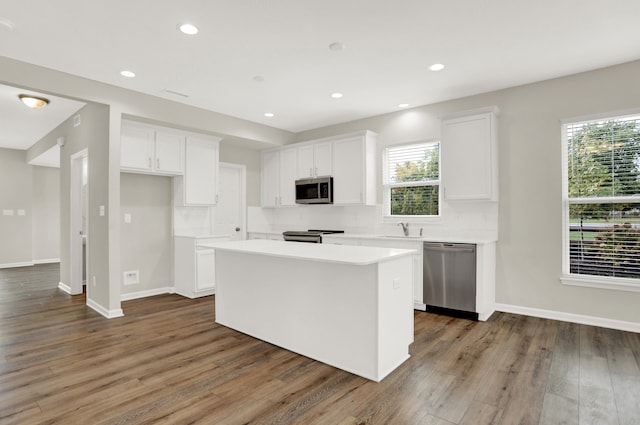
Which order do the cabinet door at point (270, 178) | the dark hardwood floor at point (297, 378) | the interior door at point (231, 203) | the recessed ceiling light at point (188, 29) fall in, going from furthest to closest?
1. the cabinet door at point (270, 178)
2. the interior door at point (231, 203)
3. the recessed ceiling light at point (188, 29)
4. the dark hardwood floor at point (297, 378)

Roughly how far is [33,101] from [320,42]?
3.86 metres

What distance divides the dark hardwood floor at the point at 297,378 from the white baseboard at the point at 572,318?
105 mm

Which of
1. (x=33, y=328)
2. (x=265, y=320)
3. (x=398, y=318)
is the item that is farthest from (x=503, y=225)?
(x=33, y=328)

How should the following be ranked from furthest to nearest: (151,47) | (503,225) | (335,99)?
1. (335,99)
2. (503,225)
3. (151,47)

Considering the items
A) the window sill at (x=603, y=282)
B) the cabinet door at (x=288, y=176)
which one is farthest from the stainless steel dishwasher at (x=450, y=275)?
the cabinet door at (x=288, y=176)

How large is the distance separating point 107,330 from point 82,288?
7.73 ft

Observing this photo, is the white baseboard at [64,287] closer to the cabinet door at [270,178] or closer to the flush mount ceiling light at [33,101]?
the flush mount ceiling light at [33,101]

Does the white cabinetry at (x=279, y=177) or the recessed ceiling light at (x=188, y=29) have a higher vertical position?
the recessed ceiling light at (x=188, y=29)

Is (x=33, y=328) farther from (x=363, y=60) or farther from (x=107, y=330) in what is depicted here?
(x=363, y=60)

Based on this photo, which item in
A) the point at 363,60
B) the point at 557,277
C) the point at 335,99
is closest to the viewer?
the point at 363,60

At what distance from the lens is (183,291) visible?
5043 millimetres

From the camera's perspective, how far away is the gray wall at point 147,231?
4809 millimetres

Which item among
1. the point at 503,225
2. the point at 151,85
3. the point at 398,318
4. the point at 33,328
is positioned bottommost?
the point at 33,328

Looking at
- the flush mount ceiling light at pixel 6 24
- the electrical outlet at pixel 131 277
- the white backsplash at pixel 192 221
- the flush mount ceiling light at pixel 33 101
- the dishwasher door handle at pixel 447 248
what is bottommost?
the electrical outlet at pixel 131 277
